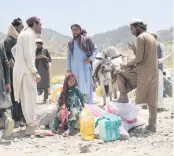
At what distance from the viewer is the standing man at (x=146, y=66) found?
590 centimetres

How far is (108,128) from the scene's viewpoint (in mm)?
5605

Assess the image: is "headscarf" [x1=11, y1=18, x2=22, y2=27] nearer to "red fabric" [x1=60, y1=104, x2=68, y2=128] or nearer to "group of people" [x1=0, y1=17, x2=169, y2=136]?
"group of people" [x1=0, y1=17, x2=169, y2=136]

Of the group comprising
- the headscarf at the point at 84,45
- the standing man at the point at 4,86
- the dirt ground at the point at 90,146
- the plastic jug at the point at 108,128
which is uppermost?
the headscarf at the point at 84,45

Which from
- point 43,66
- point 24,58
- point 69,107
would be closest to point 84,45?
point 69,107

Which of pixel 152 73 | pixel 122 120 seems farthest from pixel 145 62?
pixel 122 120

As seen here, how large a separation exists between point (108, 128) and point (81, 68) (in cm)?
226

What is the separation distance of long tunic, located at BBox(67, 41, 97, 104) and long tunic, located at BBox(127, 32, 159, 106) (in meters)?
1.68

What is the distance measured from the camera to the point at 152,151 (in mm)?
5039

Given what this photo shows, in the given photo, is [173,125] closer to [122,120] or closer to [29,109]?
[122,120]

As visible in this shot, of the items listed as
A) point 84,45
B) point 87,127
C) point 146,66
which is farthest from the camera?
point 84,45

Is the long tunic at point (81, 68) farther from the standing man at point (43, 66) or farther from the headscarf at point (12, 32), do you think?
the standing man at point (43, 66)

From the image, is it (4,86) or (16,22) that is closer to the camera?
(4,86)

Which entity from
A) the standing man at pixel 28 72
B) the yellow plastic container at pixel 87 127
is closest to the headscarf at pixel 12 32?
the standing man at pixel 28 72

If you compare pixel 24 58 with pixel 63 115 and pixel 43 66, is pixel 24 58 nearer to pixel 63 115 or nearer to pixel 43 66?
pixel 63 115
